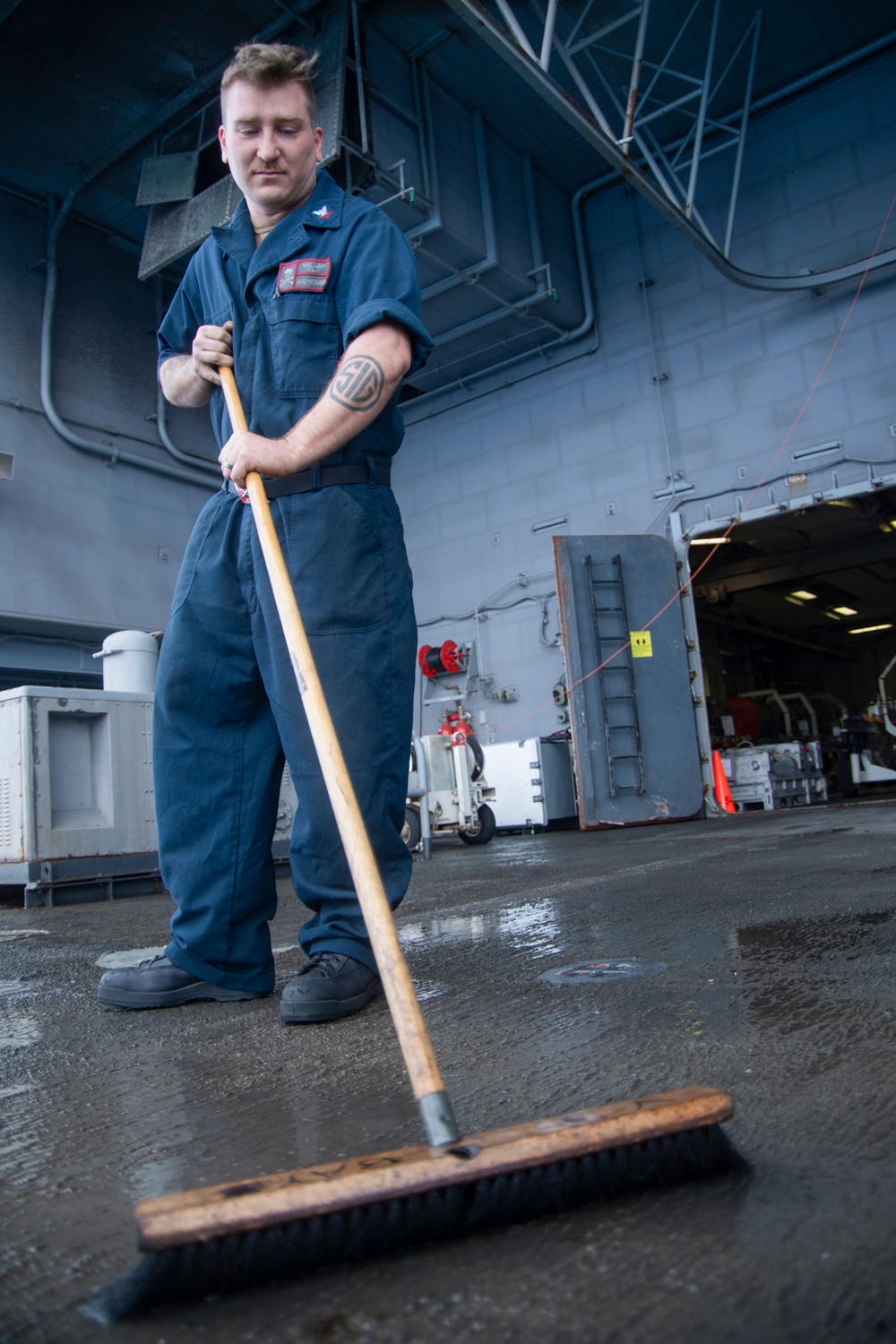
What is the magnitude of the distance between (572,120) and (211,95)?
417 cm

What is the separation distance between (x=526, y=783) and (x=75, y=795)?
5.40 meters

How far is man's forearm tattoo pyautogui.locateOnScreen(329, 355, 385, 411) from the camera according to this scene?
1.54m

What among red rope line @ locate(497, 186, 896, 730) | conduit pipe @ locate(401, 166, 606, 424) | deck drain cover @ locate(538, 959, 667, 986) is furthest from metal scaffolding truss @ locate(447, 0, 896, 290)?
deck drain cover @ locate(538, 959, 667, 986)

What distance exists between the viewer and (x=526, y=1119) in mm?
882

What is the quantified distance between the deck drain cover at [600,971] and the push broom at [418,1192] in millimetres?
807

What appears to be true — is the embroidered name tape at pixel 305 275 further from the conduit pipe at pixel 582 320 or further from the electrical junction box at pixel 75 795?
the conduit pipe at pixel 582 320

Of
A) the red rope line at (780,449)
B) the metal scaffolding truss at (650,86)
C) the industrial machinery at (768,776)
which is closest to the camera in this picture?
the metal scaffolding truss at (650,86)

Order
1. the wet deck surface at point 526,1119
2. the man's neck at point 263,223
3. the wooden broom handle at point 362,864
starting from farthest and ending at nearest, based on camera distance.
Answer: the man's neck at point 263,223, the wooden broom handle at point 362,864, the wet deck surface at point 526,1119

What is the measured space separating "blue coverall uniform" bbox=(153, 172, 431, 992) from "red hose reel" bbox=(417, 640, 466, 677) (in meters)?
9.90

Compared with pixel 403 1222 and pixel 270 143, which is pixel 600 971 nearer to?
pixel 403 1222

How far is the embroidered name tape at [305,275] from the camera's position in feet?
5.52

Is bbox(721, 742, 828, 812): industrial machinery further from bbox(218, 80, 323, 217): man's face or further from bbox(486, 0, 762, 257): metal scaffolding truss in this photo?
bbox(218, 80, 323, 217): man's face

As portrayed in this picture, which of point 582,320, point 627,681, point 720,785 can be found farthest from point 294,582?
point 582,320

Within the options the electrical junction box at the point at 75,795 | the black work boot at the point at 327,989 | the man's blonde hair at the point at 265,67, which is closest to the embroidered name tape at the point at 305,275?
the man's blonde hair at the point at 265,67
